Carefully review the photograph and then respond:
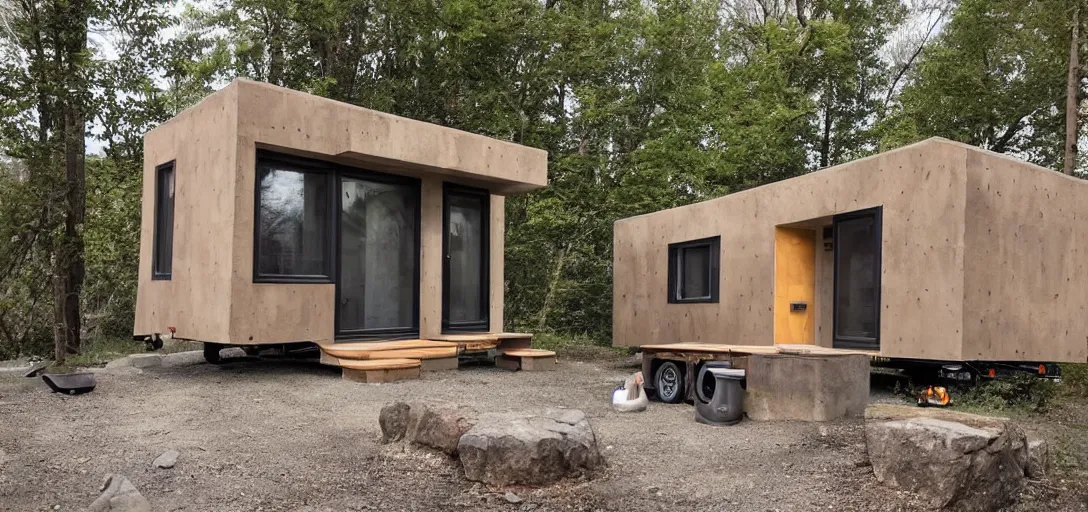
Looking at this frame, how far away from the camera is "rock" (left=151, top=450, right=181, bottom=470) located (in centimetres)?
438

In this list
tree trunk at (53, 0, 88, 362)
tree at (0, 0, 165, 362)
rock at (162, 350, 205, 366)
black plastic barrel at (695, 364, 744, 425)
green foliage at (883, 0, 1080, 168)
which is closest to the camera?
black plastic barrel at (695, 364, 744, 425)

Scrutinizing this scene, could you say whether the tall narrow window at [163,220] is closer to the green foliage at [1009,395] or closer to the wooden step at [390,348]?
the wooden step at [390,348]

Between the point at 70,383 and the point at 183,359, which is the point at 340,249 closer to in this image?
the point at 183,359

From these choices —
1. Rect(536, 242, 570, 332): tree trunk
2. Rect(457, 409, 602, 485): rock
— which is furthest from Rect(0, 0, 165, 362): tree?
Rect(457, 409, 602, 485): rock

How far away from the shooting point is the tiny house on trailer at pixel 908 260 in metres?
7.55

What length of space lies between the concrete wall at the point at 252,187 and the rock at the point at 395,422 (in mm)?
3659

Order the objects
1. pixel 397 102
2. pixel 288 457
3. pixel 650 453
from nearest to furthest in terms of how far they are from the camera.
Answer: pixel 288 457 < pixel 650 453 < pixel 397 102

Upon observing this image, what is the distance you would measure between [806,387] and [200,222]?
22.3 ft

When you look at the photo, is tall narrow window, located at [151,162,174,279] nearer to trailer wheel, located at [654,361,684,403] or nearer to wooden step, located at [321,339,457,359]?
wooden step, located at [321,339,457,359]

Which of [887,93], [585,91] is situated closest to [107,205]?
[585,91]

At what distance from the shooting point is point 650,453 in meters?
5.12

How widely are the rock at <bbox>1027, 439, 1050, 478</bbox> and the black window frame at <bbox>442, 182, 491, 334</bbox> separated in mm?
7530

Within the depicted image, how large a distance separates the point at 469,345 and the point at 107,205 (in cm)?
896

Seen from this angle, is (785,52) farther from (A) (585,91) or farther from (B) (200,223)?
(B) (200,223)
